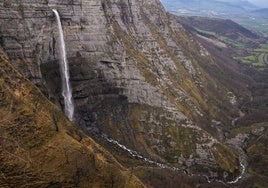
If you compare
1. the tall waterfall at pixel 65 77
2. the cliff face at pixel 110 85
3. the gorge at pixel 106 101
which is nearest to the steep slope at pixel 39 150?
the gorge at pixel 106 101

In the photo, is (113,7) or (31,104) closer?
(31,104)

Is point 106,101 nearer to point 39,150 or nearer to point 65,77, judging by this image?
point 65,77

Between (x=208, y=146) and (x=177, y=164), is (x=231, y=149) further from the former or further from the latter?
(x=177, y=164)

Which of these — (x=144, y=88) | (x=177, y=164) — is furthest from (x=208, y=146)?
(x=144, y=88)

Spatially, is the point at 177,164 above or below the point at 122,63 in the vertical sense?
below

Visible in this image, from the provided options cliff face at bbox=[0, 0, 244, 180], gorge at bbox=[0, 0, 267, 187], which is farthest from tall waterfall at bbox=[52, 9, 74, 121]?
cliff face at bbox=[0, 0, 244, 180]

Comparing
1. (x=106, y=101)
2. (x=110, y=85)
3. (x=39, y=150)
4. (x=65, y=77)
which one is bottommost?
(x=106, y=101)

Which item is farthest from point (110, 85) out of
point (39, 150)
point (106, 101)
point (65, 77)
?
point (39, 150)

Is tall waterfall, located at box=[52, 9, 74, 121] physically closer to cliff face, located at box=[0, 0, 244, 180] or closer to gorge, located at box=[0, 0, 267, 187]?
gorge, located at box=[0, 0, 267, 187]
